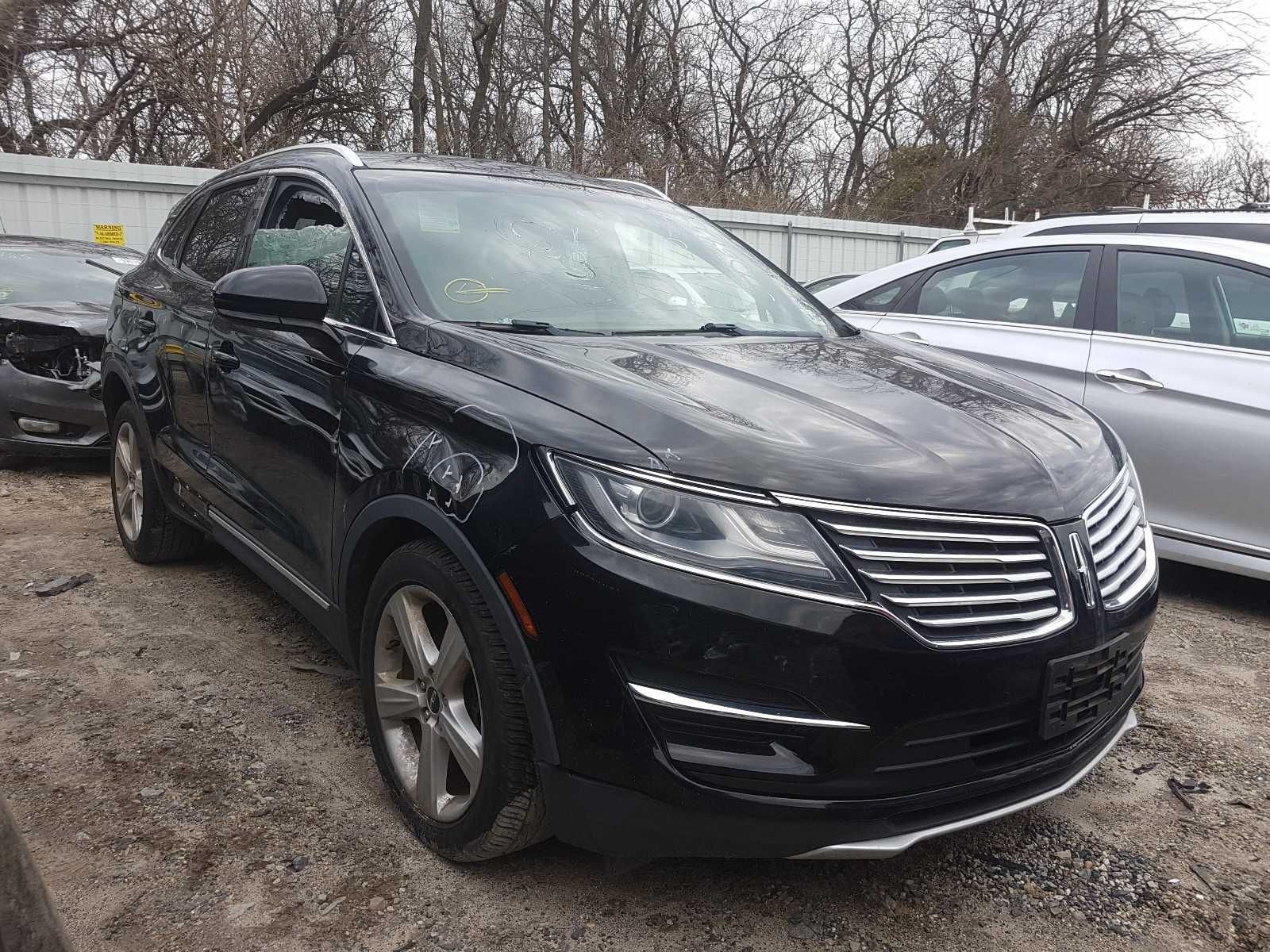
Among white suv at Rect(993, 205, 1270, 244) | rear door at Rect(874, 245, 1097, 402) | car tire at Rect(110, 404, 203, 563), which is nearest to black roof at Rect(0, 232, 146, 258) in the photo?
car tire at Rect(110, 404, 203, 563)

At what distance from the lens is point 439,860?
7.82 ft

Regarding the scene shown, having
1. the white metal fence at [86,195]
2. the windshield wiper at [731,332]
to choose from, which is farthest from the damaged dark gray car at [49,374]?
the windshield wiper at [731,332]

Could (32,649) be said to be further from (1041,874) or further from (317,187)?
(1041,874)

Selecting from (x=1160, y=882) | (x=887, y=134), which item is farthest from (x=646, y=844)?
(x=887, y=134)

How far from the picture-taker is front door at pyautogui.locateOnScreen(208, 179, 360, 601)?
2.75m

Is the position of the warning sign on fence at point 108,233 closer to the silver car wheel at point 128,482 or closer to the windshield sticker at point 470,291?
the silver car wheel at point 128,482

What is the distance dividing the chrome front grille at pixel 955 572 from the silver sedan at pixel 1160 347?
8.09 ft

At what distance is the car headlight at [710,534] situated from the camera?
6.02 ft

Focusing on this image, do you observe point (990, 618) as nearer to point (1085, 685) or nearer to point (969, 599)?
point (969, 599)

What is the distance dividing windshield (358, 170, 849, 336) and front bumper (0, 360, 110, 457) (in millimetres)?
4213

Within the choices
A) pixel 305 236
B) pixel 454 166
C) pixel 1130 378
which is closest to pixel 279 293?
pixel 305 236

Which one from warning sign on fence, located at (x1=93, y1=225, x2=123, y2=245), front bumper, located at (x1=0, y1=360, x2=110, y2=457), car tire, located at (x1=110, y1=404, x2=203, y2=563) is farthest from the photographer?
warning sign on fence, located at (x1=93, y1=225, x2=123, y2=245)

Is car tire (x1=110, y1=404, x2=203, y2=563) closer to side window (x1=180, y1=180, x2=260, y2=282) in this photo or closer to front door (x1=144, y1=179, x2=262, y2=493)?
front door (x1=144, y1=179, x2=262, y2=493)

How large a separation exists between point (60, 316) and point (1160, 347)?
6.33 metres
